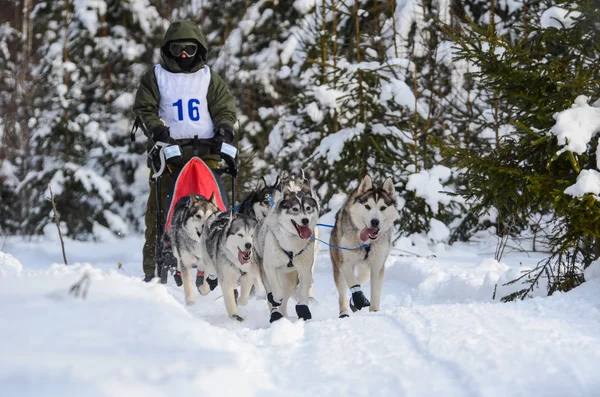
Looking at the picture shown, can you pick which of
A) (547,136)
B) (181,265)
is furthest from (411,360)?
(181,265)

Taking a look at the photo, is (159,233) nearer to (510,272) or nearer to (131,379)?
(510,272)

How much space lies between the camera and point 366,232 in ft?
16.9

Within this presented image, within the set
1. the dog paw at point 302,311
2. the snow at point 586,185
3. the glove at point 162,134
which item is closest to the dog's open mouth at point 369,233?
the dog paw at point 302,311

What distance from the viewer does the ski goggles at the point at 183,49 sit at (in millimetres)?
6236

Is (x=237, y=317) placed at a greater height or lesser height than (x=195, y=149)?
lesser

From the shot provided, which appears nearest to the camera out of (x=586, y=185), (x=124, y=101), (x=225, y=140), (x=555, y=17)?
(x=586, y=185)

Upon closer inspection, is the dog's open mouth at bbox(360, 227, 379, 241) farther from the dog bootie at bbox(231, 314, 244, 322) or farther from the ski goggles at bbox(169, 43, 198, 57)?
the ski goggles at bbox(169, 43, 198, 57)

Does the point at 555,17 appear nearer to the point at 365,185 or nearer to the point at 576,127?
the point at 576,127

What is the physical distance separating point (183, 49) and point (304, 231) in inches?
91.5

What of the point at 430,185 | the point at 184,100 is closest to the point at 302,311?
the point at 184,100

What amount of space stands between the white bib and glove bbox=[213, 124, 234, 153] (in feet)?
0.84

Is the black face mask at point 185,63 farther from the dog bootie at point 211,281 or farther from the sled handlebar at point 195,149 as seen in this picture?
the dog bootie at point 211,281

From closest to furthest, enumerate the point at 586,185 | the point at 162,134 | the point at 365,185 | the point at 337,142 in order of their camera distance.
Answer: the point at 586,185 → the point at 365,185 → the point at 162,134 → the point at 337,142

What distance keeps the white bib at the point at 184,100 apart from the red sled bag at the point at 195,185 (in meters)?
0.42
